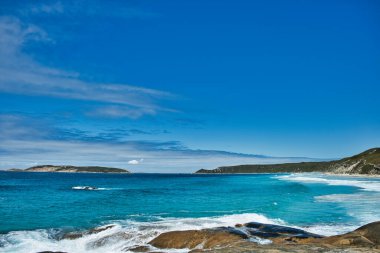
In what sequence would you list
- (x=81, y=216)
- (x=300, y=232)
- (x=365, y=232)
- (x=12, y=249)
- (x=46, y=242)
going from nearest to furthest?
1. (x=365, y=232)
2. (x=300, y=232)
3. (x=12, y=249)
4. (x=46, y=242)
5. (x=81, y=216)

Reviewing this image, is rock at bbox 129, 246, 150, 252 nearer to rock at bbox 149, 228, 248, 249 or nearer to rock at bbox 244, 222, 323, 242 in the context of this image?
rock at bbox 149, 228, 248, 249

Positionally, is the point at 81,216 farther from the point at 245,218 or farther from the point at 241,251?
the point at 241,251

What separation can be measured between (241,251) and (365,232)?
698 centimetres

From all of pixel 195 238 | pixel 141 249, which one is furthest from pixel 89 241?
pixel 195 238

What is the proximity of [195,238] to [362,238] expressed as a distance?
890cm

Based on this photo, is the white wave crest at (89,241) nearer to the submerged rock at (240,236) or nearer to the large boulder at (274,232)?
the submerged rock at (240,236)

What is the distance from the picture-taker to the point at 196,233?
20.3 m

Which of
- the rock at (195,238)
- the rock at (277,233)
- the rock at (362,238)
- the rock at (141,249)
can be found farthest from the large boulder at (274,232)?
the rock at (141,249)

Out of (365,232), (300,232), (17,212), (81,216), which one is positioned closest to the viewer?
(365,232)

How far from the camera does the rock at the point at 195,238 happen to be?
18.7m

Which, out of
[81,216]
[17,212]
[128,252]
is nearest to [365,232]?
[128,252]

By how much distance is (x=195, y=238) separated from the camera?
19734 mm

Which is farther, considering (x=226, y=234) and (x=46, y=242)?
(x=46, y=242)

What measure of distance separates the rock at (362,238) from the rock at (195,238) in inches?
221
